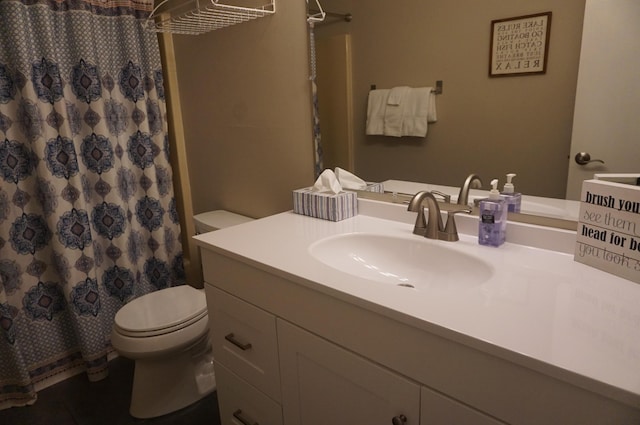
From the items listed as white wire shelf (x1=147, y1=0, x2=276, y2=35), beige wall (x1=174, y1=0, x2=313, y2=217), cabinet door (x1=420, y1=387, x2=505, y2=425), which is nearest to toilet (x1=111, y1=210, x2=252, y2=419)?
beige wall (x1=174, y1=0, x2=313, y2=217)

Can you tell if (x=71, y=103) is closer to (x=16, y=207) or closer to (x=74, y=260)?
(x=16, y=207)

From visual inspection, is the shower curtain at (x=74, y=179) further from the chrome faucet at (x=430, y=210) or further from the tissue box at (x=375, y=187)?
the chrome faucet at (x=430, y=210)

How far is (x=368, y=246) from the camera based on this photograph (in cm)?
134

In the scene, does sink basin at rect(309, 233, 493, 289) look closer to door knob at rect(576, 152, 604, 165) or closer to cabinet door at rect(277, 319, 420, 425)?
cabinet door at rect(277, 319, 420, 425)

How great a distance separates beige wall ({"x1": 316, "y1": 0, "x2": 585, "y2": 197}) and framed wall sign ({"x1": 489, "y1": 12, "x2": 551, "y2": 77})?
16mm

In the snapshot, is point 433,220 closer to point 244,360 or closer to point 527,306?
point 527,306

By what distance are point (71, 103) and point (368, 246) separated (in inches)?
60.4

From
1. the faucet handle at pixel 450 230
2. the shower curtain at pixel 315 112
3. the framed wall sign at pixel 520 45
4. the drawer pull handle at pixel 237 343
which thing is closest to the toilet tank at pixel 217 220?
the shower curtain at pixel 315 112

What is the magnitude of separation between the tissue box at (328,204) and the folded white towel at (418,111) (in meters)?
0.31

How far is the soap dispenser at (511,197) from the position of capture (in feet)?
3.98

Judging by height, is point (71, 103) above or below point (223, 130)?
above

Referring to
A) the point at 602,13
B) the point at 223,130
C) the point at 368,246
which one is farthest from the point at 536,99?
the point at 223,130

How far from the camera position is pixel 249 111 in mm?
1901

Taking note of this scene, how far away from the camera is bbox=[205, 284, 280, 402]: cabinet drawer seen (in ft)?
3.96
